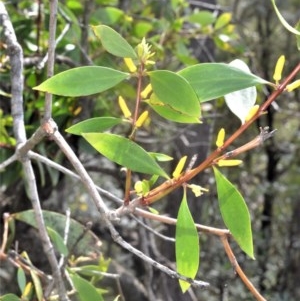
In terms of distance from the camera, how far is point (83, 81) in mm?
704

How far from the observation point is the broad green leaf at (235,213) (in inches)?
28.1

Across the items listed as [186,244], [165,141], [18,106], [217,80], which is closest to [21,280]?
[18,106]

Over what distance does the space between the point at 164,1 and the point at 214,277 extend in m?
1.69

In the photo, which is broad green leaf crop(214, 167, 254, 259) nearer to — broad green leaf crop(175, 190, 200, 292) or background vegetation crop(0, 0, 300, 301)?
broad green leaf crop(175, 190, 200, 292)

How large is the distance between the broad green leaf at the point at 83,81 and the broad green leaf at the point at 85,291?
12.5 inches

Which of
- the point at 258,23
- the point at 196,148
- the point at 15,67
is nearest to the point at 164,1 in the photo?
the point at 196,148

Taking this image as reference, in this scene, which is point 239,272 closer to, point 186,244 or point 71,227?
point 186,244

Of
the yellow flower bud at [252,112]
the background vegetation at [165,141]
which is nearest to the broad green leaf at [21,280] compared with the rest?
the background vegetation at [165,141]

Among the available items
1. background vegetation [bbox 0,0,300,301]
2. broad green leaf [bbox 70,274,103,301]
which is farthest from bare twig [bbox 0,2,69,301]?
background vegetation [bbox 0,0,300,301]

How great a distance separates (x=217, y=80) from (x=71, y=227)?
596 mm

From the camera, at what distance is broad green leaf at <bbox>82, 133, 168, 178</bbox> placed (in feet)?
2.33

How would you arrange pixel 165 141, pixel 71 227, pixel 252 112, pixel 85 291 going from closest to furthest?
pixel 252 112 → pixel 85 291 → pixel 71 227 → pixel 165 141

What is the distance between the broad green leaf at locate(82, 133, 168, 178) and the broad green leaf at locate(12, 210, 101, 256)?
0.43 metres

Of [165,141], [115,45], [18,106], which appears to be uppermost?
[115,45]
